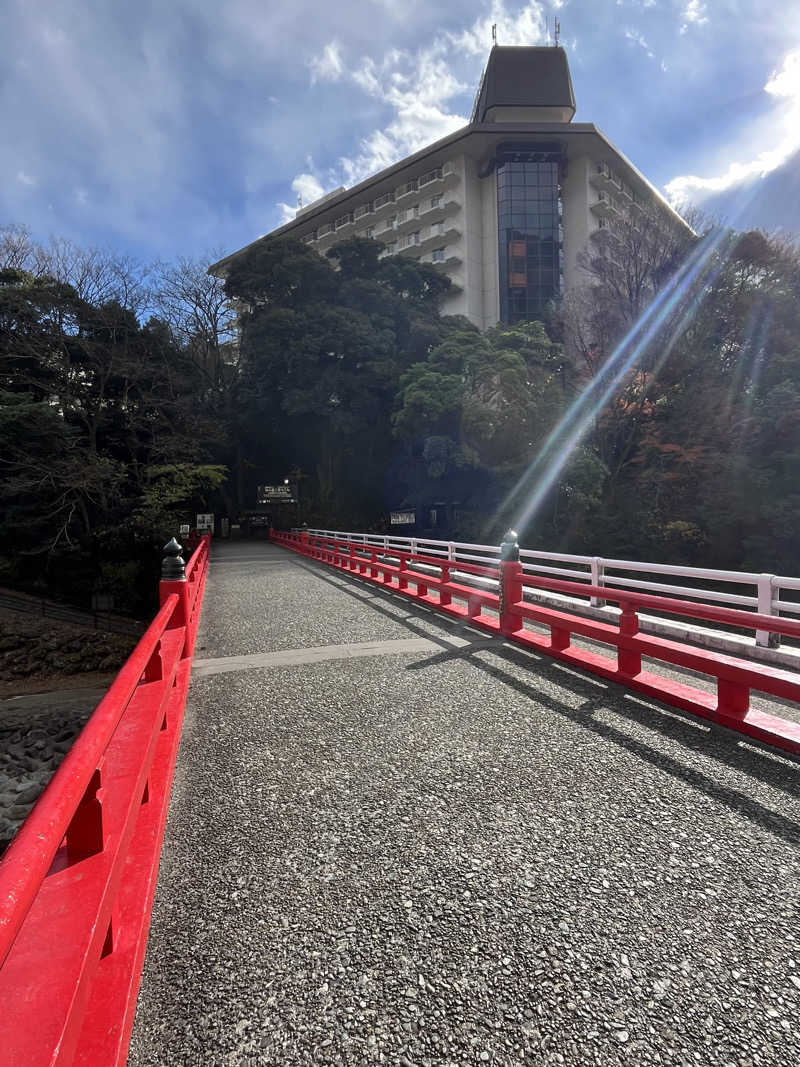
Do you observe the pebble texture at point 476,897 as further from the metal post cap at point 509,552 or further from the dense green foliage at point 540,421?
the dense green foliage at point 540,421

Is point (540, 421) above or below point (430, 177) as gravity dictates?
below

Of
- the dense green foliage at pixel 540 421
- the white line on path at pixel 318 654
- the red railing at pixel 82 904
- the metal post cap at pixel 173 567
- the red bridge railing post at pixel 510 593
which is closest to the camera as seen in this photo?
the red railing at pixel 82 904

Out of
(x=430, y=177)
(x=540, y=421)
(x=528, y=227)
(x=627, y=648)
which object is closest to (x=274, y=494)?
(x=540, y=421)

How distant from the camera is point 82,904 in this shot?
1.63 meters

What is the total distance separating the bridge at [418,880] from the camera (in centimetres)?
167

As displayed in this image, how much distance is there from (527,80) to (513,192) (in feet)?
35.6

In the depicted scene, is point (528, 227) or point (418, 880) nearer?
point (418, 880)

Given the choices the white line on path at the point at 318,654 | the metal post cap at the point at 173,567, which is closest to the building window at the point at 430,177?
the white line on path at the point at 318,654

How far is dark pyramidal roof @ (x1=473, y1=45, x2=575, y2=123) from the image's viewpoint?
4666 cm

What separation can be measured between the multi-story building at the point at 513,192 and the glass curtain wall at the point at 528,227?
3.2 inches

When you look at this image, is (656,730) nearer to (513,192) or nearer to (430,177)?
(513,192)

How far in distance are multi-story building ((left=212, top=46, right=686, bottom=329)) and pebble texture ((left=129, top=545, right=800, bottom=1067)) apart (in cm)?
4574

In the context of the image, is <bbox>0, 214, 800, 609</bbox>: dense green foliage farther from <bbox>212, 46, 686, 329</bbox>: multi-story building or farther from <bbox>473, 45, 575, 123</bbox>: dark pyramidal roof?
<bbox>473, 45, 575, 123</bbox>: dark pyramidal roof

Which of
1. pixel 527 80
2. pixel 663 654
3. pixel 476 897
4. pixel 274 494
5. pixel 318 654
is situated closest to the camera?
pixel 476 897
